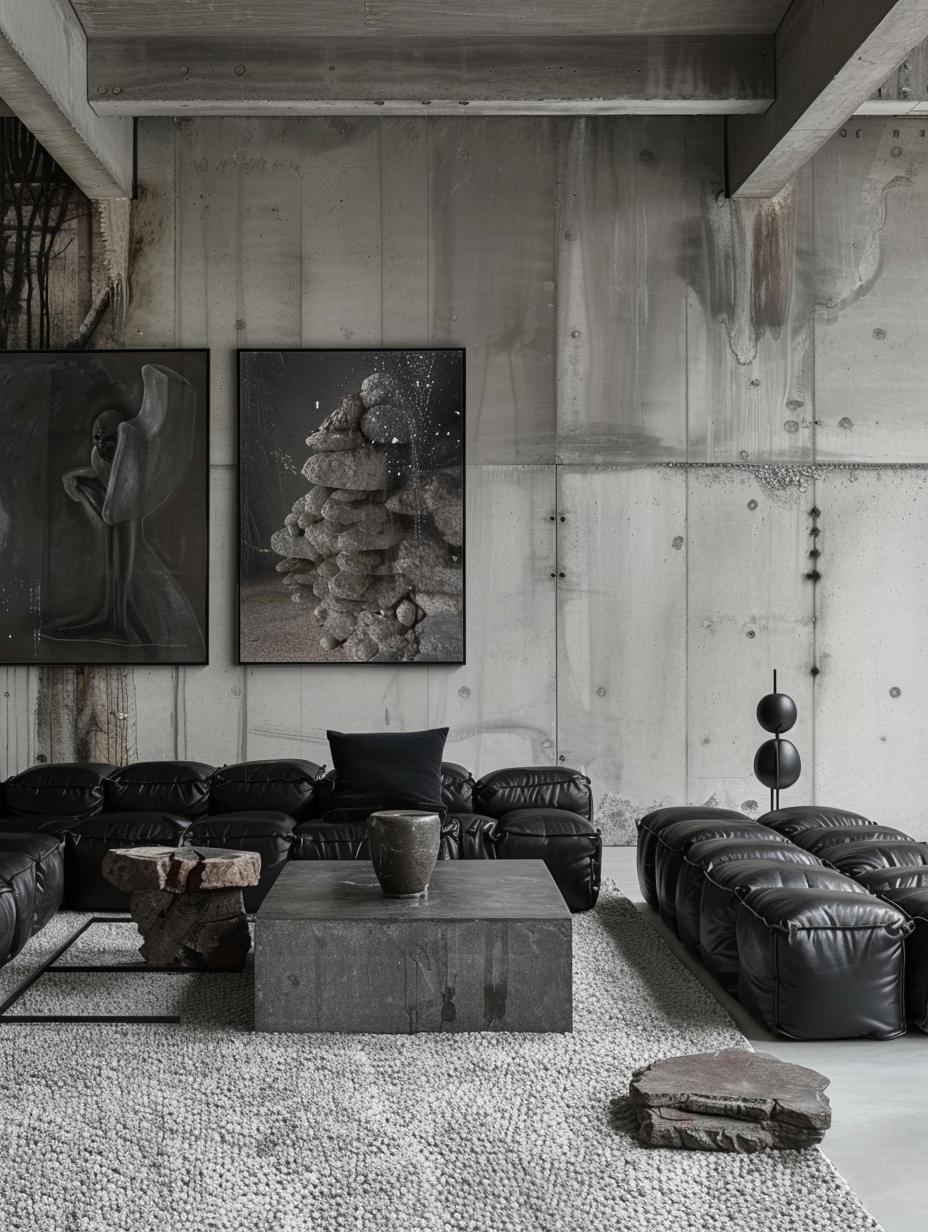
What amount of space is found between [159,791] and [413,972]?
2.32m

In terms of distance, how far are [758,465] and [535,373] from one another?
145 centimetres

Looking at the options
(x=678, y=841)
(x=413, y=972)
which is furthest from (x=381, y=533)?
(x=413, y=972)

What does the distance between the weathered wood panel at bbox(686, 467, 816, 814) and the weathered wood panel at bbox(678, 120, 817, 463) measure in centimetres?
22

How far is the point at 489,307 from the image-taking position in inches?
276

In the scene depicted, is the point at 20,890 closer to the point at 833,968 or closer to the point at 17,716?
the point at 833,968

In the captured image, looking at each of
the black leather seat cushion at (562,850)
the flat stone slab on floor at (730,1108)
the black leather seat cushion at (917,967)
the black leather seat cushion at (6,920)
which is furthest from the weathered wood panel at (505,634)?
the flat stone slab on floor at (730,1108)

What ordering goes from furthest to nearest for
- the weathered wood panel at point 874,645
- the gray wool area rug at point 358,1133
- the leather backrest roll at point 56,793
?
the weathered wood panel at point 874,645, the leather backrest roll at point 56,793, the gray wool area rug at point 358,1133

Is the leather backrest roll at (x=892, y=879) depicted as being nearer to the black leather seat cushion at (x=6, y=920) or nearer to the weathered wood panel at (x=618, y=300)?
the black leather seat cushion at (x=6, y=920)

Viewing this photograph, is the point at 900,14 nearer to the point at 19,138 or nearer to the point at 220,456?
the point at 220,456

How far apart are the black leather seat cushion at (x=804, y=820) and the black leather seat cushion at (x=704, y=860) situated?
0.60 meters

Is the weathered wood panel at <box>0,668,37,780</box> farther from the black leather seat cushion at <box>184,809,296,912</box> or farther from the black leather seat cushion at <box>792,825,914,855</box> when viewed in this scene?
the black leather seat cushion at <box>792,825,914,855</box>

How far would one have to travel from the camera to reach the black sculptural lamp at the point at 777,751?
5938 millimetres

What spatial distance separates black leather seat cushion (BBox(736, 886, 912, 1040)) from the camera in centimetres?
348

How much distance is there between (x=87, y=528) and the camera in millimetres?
6922
